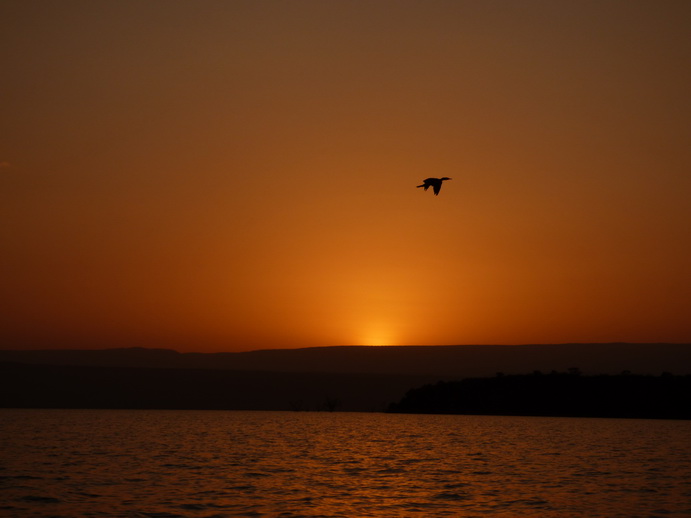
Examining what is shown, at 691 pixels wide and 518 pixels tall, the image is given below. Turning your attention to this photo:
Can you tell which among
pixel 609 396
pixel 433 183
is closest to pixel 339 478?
pixel 433 183

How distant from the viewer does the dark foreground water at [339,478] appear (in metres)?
39.5

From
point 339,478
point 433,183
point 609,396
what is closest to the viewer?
point 433,183

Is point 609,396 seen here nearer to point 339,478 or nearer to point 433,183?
point 339,478

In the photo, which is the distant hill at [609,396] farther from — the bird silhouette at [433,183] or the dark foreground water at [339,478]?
the bird silhouette at [433,183]

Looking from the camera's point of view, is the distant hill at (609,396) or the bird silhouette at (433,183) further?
the distant hill at (609,396)

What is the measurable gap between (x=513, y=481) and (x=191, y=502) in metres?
20.5

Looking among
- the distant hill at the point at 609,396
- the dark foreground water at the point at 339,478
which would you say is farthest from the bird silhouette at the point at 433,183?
the distant hill at the point at 609,396

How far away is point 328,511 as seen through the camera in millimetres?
38219

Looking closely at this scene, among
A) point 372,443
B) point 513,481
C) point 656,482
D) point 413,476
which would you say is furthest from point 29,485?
point 372,443

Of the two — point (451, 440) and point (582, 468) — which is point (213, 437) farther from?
point (582, 468)

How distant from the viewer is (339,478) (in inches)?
2037

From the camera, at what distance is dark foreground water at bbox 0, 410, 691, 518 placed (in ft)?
130

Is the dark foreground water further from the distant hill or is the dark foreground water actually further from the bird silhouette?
the distant hill

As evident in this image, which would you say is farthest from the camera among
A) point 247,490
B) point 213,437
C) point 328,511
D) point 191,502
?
point 213,437
